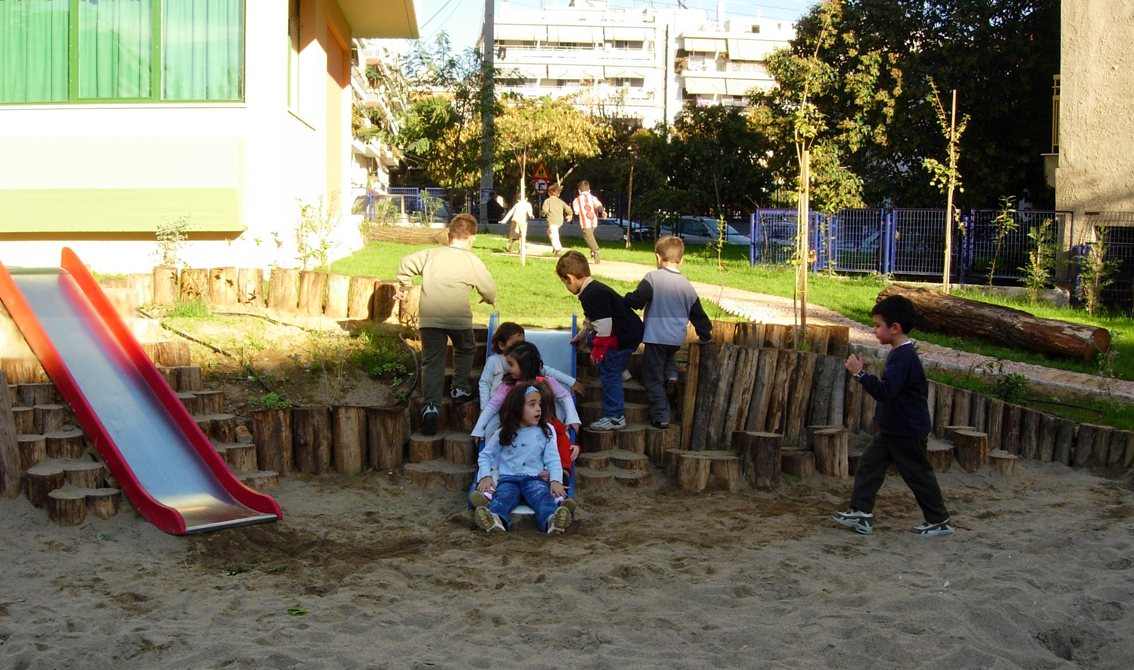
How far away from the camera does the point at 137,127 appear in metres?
12.0

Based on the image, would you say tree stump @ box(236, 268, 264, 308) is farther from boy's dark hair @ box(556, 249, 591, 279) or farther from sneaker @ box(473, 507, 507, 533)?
sneaker @ box(473, 507, 507, 533)

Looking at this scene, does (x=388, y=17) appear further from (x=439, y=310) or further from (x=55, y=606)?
(x=55, y=606)

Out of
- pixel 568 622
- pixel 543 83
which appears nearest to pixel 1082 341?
pixel 568 622

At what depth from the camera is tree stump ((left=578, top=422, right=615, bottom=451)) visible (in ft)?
24.6

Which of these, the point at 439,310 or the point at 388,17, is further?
the point at 388,17

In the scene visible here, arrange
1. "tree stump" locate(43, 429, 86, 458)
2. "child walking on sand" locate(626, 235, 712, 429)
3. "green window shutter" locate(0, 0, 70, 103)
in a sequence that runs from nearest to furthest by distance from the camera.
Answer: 1. "tree stump" locate(43, 429, 86, 458)
2. "child walking on sand" locate(626, 235, 712, 429)
3. "green window shutter" locate(0, 0, 70, 103)

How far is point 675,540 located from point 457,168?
26.8m

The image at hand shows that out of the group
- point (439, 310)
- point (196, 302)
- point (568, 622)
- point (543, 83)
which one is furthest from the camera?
point (543, 83)

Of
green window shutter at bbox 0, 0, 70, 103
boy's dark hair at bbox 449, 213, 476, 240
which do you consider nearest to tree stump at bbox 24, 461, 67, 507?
boy's dark hair at bbox 449, 213, 476, 240

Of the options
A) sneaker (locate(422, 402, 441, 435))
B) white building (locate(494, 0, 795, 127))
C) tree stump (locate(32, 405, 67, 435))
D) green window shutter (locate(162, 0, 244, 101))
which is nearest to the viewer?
tree stump (locate(32, 405, 67, 435))

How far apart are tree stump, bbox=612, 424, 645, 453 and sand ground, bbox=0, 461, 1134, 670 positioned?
1.75ft

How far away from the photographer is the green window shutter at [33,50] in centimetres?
1215

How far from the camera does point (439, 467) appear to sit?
Result: 718 centimetres

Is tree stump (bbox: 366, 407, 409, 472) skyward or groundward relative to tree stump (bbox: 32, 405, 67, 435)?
groundward
